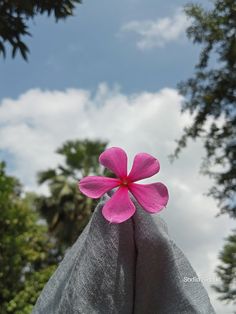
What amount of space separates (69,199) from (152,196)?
16.2 meters

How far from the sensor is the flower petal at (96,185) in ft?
3.06

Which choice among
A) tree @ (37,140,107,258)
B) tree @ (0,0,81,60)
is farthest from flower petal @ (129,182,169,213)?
tree @ (37,140,107,258)

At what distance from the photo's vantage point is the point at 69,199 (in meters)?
16.9

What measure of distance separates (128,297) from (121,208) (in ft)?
0.51

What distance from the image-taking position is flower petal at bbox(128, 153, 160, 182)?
3.05ft

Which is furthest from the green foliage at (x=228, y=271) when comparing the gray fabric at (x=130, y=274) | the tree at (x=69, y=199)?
the gray fabric at (x=130, y=274)

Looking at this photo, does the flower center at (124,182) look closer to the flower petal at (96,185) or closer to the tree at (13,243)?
the flower petal at (96,185)

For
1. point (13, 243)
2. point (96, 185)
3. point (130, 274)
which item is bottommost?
point (130, 274)

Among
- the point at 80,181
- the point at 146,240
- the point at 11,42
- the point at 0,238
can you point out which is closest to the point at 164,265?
the point at 146,240

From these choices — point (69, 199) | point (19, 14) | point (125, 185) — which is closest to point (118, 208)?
point (125, 185)

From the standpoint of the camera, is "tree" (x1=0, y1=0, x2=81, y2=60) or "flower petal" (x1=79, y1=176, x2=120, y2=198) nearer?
"flower petal" (x1=79, y1=176, x2=120, y2=198)

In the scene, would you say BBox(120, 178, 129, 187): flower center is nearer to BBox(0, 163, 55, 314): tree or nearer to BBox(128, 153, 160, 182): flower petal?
BBox(128, 153, 160, 182): flower petal

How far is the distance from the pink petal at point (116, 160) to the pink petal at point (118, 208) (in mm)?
42

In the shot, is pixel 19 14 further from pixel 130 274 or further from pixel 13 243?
pixel 130 274
